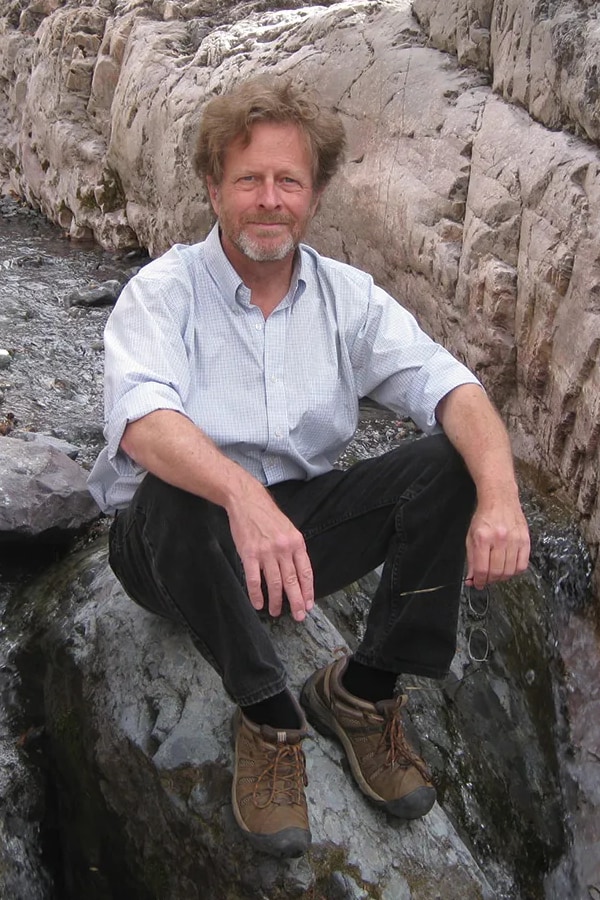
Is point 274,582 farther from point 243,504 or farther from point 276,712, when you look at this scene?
point 276,712

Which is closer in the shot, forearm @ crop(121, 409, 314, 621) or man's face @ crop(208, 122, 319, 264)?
forearm @ crop(121, 409, 314, 621)

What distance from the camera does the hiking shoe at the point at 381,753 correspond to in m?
2.65

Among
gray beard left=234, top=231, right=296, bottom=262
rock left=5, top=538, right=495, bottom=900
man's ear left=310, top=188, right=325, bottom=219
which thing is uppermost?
man's ear left=310, top=188, right=325, bottom=219

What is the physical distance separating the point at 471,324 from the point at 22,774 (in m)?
3.31

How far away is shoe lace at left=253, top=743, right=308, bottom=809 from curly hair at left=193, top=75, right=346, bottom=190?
1804mm

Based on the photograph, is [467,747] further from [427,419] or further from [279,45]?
[279,45]

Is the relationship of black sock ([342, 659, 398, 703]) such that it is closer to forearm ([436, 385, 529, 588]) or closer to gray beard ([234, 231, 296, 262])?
forearm ([436, 385, 529, 588])

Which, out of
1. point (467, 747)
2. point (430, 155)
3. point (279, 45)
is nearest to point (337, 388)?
point (467, 747)

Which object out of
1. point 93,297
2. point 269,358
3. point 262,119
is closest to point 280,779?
point 269,358

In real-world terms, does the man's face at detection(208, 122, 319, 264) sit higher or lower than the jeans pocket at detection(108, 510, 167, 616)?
higher

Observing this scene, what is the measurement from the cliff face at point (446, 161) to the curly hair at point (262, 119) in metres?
1.52

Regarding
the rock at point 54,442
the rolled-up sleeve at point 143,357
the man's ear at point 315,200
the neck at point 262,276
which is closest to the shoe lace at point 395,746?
the rolled-up sleeve at point 143,357

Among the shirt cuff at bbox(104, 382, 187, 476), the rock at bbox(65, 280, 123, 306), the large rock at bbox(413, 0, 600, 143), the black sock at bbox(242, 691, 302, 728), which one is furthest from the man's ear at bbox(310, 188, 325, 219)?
the rock at bbox(65, 280, 123, 306)

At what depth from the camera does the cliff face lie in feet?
13.9
